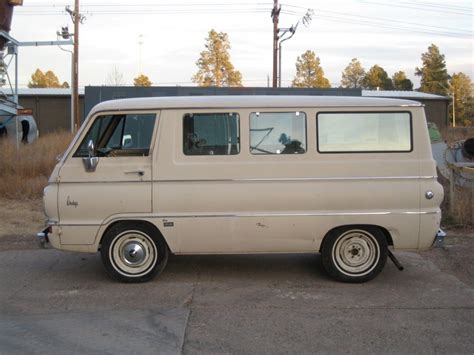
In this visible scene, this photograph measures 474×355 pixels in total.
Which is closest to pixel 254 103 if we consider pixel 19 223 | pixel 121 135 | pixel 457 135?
pixel 121 135

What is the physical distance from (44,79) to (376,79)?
1948 inches

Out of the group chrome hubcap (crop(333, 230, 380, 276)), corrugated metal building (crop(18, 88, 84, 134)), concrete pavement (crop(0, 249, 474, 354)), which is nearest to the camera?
concrete pavement (crop(0, 249, 474, 354))

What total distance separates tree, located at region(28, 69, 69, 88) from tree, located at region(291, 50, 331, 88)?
3996 cm

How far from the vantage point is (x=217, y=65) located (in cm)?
5244

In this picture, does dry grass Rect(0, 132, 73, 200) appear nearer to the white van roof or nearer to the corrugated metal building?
the white van roof

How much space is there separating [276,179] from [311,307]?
1409 millimetres

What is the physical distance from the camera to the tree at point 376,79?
82.9m

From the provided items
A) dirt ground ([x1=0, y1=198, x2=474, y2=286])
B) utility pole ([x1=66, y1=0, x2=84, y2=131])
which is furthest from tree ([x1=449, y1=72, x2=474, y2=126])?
dirt ground ([x1=0, y1=198, x2=474, y2=286])

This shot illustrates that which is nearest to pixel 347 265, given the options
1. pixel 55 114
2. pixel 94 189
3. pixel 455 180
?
pixel 94 189

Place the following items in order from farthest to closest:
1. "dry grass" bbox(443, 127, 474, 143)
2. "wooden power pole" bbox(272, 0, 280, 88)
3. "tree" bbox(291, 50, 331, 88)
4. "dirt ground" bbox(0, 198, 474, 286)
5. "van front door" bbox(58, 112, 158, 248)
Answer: "tree" bbox(291, 50, 331, 88) < "dry grass" bbox(443, 127, 474, 143) < "wooden power pole" bbox(272, 0, 280, 88) < "dirt ground" bbox(0, 198, 474, 286) < "van front door" bbox(58, 112, 158, 248)

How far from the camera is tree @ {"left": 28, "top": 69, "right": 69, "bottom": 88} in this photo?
3241 inches

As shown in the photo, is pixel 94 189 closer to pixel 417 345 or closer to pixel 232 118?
pixel 232 118

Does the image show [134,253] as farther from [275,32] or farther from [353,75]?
[353,75]

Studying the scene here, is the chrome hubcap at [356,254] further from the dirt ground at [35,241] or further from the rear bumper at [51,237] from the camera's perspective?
the rear bumper at [51,237]
